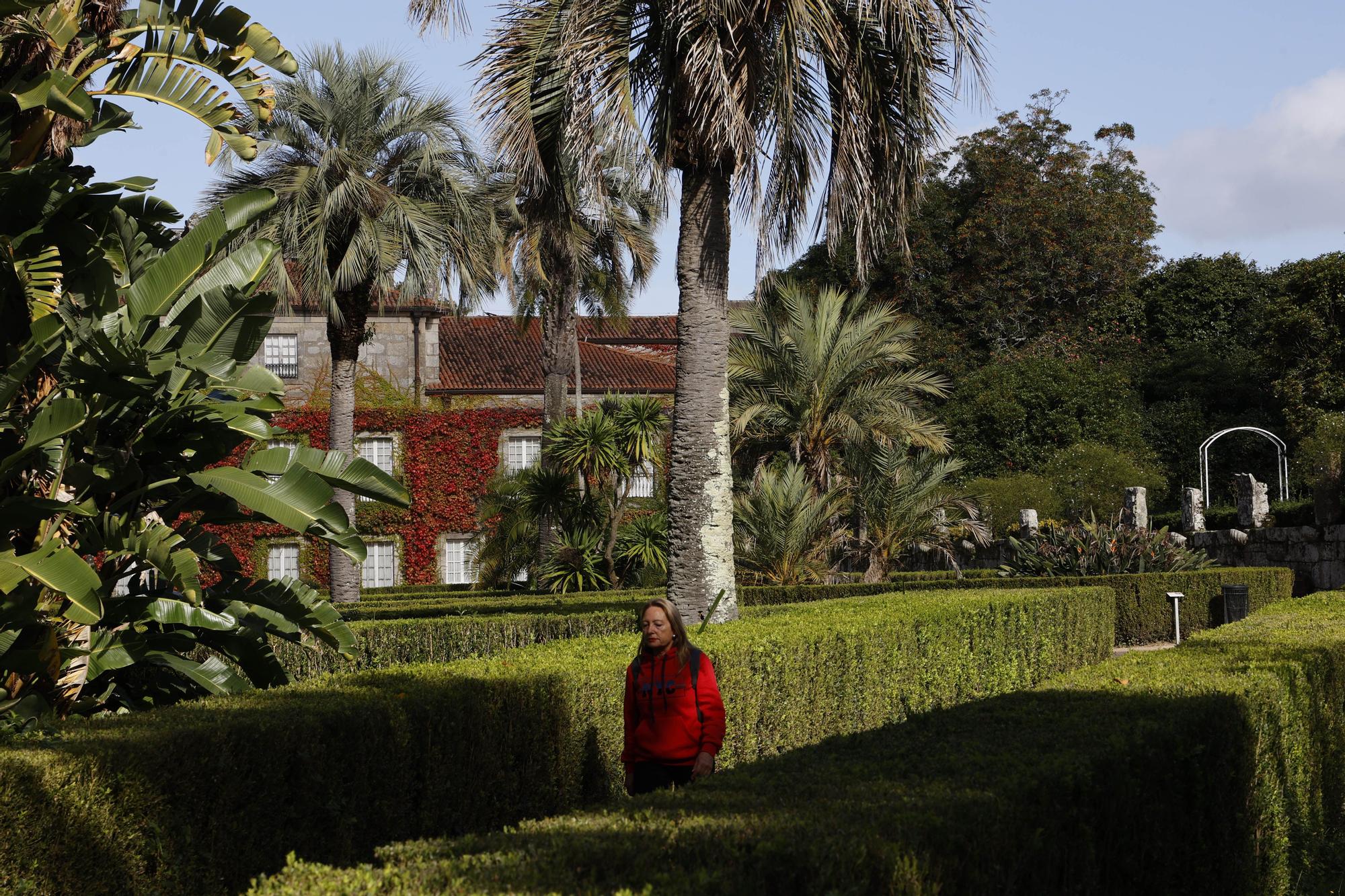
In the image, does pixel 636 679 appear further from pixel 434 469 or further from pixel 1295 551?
pixel 434 469

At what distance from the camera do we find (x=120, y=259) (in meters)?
7.44

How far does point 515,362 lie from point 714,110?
99.7ft

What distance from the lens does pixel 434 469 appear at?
3741 centimetres

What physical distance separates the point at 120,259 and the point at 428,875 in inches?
227

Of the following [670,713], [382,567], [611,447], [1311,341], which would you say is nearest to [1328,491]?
[1311,341]

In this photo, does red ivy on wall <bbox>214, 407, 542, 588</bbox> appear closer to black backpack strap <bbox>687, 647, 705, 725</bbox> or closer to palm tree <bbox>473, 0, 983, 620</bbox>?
palm tree <bbox>473, 0, 983, 620</bbox>

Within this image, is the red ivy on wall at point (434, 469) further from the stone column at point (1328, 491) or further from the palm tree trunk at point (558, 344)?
the stone column at point (1328, 491)

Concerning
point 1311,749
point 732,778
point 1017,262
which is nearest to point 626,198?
point 1017,262

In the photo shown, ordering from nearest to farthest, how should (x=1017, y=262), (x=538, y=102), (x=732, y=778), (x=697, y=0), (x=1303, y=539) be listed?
(x=732, y=778)
(x=697, y=0)
(x=538, y=102)
(x=1303, y=539)
(x=1017, y=262)

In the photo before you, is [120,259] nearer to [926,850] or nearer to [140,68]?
[140,68]

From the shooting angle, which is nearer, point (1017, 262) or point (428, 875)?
point (428, 875)

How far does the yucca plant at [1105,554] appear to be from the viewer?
19.9m

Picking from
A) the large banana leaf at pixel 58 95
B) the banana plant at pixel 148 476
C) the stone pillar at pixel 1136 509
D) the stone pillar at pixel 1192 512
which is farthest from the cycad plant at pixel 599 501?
the large banana leaf at pixel 58 95

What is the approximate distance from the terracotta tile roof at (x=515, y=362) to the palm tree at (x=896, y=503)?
54.6ft
